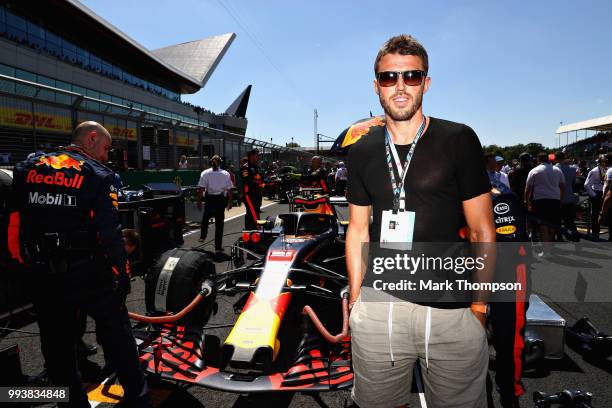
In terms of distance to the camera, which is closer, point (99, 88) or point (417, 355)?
point (417, 355)

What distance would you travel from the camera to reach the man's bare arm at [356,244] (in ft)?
5.51

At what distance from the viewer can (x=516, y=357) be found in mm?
2521

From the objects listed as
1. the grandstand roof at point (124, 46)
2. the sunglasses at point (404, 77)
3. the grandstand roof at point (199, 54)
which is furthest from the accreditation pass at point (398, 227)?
the grandstand roof at point (199, 54)

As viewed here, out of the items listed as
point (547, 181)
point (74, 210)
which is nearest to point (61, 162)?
point (74, 210)

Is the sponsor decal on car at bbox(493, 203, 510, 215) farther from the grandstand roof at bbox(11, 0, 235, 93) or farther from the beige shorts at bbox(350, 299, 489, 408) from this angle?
the grandstand roof at bbox(11, 0, 235, 93)

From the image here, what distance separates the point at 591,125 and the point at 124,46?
48483 millimetres

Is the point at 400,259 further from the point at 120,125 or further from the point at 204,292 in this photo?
the point at 120,125

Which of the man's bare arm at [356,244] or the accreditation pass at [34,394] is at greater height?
the man's bare arm at [356,244]

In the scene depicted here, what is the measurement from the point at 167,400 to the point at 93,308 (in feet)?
3.10

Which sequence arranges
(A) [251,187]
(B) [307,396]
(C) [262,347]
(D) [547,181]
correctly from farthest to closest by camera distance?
(A) [251,187]
(D) [547,181]
(B) [307,396]
(C) [262,347]

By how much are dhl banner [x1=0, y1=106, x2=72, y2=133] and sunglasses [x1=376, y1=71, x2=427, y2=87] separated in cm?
715

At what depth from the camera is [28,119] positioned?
7.07 metres

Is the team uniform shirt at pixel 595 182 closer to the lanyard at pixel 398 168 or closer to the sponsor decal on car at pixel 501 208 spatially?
the sponsor decal on car at pixel 501 208
